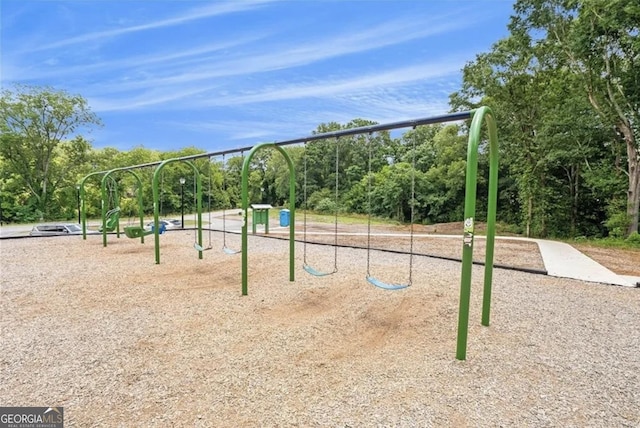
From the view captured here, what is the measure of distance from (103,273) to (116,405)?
398 cm

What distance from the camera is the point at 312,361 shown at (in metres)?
2.55

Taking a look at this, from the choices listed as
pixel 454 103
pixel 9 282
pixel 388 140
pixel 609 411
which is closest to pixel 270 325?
pixel 609 411

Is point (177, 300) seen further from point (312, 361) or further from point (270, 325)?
point (312, 361)

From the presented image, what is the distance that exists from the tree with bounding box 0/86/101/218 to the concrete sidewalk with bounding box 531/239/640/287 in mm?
25405

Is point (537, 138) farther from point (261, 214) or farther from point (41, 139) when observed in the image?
point (41, 139)

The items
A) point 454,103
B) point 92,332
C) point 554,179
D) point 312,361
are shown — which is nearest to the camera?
point 312,361

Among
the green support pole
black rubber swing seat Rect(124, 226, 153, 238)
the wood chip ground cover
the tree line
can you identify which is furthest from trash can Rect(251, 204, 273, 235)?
the green support pole

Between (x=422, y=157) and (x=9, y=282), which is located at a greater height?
(x=422, y=157)

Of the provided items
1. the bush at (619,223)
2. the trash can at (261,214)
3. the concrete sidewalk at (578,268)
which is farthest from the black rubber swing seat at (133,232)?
the bush at (619,223)

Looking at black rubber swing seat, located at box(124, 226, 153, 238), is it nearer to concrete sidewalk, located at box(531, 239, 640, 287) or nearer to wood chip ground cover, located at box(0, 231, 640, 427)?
wood chip ground cover, located at box(0, 231, 640, 427)

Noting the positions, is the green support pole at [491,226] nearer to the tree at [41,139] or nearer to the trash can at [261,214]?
the trash can at [261,214]

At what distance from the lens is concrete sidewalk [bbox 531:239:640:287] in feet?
16.7

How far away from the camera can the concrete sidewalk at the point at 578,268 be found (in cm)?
509

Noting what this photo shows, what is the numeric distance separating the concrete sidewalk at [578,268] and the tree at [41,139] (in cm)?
2541
